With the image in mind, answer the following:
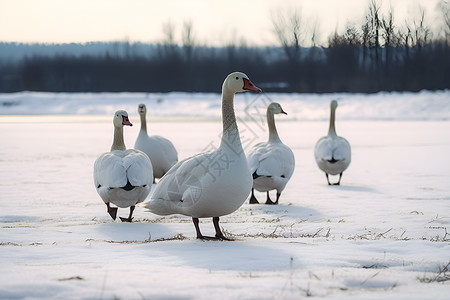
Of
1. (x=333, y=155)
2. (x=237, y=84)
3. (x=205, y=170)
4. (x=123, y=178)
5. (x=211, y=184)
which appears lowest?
(x=333, y=155)

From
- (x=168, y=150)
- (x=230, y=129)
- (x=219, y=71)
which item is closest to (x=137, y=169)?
(x=230, y=129)

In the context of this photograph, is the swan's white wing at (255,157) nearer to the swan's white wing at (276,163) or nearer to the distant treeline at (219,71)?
the swan's white wing at (276,163)

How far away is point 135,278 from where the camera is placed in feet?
11.6

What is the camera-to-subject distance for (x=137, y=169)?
673cm

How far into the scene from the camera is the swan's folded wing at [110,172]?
262 inches

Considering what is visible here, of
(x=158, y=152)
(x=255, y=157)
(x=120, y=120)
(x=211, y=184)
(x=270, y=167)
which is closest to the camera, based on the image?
(x=211, y=184)

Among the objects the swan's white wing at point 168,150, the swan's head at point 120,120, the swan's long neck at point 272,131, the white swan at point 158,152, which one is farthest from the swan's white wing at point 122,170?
the swan's white wing at point 168,150

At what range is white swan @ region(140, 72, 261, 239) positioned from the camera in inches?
193

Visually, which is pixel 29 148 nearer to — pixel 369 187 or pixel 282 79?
pixel 369 187

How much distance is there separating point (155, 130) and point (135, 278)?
65.9 ft

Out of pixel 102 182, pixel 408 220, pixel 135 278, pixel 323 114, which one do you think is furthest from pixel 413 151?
pixel 323 114

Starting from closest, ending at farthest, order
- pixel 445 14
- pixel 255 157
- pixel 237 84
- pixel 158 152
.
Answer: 1. pixel 237 84
2. pixel 255 157
3. pixel 158 152
4. pixel 445 14

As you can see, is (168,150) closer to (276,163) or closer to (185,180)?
(276,163)

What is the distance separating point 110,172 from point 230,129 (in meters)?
2.02
